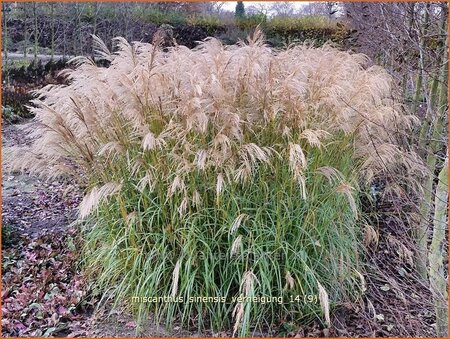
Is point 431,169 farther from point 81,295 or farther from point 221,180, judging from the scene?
point 81,295

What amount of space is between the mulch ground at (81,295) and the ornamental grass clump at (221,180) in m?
0.15

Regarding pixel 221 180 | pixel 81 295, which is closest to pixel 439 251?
pixel 221 180

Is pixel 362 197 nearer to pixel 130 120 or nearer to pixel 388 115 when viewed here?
pixel 388 115

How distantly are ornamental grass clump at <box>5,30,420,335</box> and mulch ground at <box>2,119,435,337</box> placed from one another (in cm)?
15

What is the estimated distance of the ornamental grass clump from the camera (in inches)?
124

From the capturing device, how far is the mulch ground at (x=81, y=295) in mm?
3348

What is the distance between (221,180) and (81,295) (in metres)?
1.50

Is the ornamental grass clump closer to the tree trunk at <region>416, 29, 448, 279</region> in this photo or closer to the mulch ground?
the mulch ground

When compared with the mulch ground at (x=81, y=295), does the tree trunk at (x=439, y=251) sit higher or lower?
higher

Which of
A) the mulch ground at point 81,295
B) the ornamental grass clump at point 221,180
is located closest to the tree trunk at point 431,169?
the mulch ground at point 81,295

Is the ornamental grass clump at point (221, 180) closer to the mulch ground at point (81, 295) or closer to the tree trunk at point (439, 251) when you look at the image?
the mulch ground at point (81, 295)

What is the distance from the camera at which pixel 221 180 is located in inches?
117

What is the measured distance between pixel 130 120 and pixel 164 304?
1.32m

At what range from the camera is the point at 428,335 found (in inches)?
130
